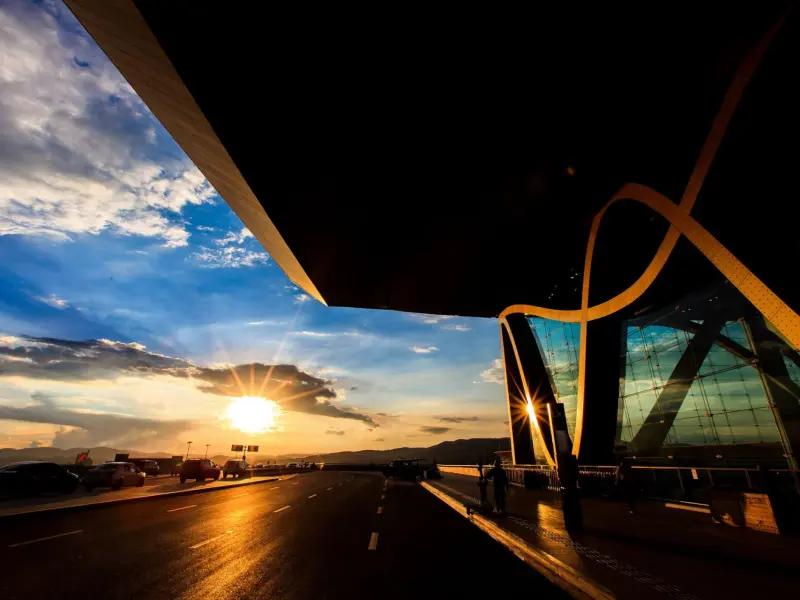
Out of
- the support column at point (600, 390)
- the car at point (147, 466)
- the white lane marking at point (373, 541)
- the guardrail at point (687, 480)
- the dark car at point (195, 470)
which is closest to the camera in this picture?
the white lane marking at point (373, 541)

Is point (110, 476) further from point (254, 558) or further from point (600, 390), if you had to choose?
point (600, 390)

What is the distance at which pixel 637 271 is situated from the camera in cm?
2206

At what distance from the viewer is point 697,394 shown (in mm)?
23203

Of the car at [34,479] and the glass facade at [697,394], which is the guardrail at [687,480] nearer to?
the glass facade at [697,394]

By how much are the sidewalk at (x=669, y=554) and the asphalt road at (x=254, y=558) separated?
0.90 m

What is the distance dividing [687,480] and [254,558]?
13.5 metres

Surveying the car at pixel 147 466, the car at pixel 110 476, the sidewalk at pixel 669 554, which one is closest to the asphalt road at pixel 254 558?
the sidewalk at pixel 669 554

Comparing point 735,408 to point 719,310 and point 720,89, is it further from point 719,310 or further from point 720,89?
→ point 720,89

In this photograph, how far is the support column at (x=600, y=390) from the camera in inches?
807

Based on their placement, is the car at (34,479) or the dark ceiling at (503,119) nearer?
the dark ceiling at (503,119)

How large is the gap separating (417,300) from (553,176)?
1747cm

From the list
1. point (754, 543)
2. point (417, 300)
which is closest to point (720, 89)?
point (754, 543)

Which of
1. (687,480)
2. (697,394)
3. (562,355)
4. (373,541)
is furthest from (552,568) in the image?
(562,355)

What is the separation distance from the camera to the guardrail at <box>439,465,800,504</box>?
10023 millimetres
